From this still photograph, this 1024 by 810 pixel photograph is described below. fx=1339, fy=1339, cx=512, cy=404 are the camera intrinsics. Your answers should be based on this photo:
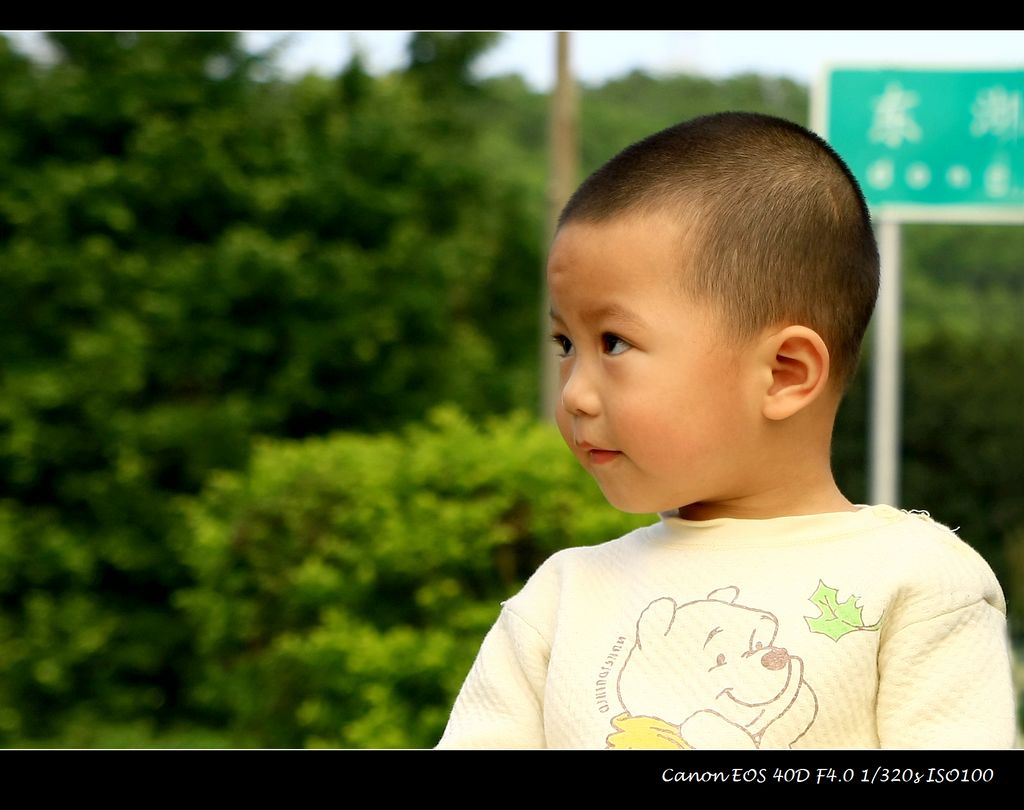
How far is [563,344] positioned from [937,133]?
4.77 meters

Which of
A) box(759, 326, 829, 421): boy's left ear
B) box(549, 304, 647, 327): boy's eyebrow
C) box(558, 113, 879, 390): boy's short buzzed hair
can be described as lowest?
box(759, 326, 829, 421): boy's left ear

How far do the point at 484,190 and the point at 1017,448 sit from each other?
477 cm

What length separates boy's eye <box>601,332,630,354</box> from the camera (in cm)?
156

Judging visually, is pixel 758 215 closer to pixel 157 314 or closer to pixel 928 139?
pixel 928 139

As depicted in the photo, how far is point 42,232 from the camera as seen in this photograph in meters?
9.12

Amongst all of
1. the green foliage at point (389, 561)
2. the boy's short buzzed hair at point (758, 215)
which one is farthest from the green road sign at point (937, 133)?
the boy's short buzzed hair at point (758, 215)

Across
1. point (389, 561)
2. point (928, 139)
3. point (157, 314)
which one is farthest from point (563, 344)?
point (157, 314)

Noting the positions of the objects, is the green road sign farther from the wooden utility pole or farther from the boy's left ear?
the boy's left ear

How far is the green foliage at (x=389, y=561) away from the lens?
205 inches

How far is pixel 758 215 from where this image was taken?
5.13ft

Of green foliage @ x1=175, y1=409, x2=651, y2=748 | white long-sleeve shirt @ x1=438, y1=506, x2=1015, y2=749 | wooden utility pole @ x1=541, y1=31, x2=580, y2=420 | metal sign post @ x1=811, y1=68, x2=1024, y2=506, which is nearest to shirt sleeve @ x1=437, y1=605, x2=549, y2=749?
white long-sleeve shirt @ x1=438, y1=506, x2=1015, y2=749

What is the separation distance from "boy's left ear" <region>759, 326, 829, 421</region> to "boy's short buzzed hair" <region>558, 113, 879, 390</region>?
0.02 metres

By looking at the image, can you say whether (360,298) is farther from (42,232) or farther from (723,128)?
(723,128)

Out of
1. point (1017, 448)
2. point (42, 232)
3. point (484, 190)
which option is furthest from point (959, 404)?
point (42, 232)
